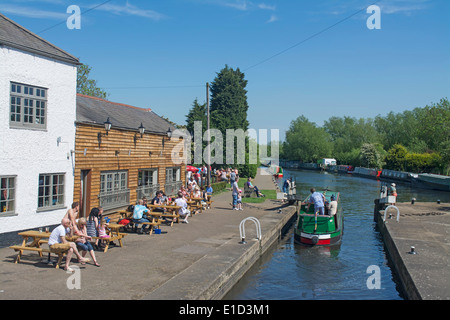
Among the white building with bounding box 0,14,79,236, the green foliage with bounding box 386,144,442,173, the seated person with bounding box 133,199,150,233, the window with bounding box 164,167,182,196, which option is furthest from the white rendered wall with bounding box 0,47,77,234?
the green foliage with bounding box 386,144,442,173

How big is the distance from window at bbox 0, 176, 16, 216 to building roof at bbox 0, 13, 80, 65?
160 inches

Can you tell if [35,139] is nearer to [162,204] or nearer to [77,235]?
[77,235]

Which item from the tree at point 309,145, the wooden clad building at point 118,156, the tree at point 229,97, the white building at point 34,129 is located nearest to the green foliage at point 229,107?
the tree at point 229,97

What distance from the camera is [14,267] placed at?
986cm

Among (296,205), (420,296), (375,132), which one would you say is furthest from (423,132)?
(420,296)

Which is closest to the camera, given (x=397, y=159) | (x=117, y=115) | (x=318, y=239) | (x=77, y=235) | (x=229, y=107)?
(x=77, y=235)

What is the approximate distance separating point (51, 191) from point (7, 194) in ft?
5.53

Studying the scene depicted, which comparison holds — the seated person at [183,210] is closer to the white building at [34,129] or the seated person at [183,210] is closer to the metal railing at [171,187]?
the white building at [34,129]

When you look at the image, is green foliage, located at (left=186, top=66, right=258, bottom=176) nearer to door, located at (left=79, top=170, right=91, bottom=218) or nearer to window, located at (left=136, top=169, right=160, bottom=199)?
window, located at (left=136, top=169, right=160, bottom=199)

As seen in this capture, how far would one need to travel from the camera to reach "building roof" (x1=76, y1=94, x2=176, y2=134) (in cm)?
1619

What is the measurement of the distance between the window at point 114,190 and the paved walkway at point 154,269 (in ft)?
8.97

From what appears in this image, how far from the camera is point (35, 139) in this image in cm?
1271

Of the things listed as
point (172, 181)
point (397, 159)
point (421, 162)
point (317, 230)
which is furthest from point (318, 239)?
point (397, 159)
